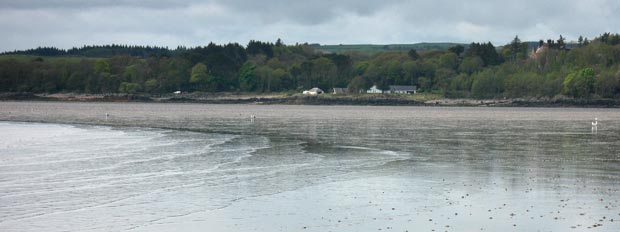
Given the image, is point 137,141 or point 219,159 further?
point 137,141

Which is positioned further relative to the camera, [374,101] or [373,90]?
[373,90]

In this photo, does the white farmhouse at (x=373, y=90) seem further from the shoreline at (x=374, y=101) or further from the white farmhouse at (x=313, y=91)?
the white farmhouse at (x=313, y=91)

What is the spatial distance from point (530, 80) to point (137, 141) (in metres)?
147

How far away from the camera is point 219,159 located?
3338cm

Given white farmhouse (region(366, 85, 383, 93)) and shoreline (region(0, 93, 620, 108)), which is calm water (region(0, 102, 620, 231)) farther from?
white farmhouse (region(366, 85, 383, 93))

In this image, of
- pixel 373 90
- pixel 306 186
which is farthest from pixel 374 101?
pixel 306 186

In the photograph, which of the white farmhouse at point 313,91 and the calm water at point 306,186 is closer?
the calm water at point 306,186

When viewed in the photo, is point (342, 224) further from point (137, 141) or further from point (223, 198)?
point (137, 141)

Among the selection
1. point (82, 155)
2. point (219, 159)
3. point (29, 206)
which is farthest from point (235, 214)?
point (82, 155)

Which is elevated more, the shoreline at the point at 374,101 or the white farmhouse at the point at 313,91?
the white farmhouse at the point at 313,91

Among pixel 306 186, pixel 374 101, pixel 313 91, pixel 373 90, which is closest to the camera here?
pixel 306 186

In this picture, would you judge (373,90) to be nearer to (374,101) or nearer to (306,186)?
(374,101)

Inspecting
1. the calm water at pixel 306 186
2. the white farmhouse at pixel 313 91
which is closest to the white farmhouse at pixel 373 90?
the white farmhouse at pixel 313 91

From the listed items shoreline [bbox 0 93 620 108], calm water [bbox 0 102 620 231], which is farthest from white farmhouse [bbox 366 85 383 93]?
calm water [bbox 0 102 620 231]
